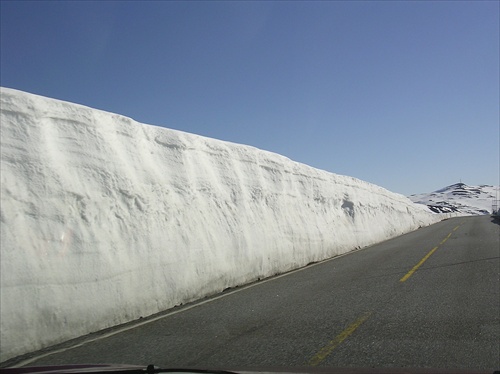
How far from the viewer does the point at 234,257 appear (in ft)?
32.9

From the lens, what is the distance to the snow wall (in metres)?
5.76

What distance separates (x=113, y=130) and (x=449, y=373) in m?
6.87

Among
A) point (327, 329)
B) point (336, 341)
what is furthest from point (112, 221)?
point (336, 341)

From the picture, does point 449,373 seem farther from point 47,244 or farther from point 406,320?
point 47,244

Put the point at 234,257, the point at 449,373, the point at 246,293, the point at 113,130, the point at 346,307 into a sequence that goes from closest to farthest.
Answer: the point at 449,373 < the point at 346,307 < the point at 113,130 < the point at 246,293 < the point at 234,257

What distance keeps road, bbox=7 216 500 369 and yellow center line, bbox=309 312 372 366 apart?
0.04ft

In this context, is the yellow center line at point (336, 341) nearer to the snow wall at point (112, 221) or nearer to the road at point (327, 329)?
the road at point (327, 329)

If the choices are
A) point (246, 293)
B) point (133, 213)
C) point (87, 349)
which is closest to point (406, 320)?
point (246, 293)

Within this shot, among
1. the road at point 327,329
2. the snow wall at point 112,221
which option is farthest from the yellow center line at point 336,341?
the snow wall at point 112,221

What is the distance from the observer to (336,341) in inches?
Result: 211

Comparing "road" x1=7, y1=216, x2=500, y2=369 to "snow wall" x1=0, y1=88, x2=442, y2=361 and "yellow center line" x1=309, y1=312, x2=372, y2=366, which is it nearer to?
"yellow center line" x1=309, y1=312, x2=372, y2=366

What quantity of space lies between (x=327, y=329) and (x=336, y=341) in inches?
21.7

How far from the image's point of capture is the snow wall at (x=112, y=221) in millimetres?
5762

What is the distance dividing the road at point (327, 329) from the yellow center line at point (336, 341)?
0.01m
